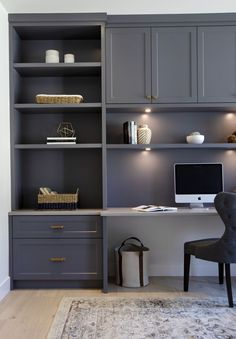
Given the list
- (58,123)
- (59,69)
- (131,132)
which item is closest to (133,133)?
(131,132)

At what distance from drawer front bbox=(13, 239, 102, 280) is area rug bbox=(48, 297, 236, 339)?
28cm

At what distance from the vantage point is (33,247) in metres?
3.08

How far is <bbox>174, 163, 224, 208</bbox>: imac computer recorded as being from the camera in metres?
3.29

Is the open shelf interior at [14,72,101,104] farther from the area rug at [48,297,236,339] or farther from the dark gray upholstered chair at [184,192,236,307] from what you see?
the area rug at [48,297,236,339]

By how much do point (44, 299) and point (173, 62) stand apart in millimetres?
2440

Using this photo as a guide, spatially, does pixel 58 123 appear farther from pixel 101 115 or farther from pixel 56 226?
pixel 56 226

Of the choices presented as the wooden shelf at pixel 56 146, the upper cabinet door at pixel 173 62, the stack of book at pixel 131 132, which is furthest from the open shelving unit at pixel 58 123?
the upper cabinet door at pixel 173 62

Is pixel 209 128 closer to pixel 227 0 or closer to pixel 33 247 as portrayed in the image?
pixel 227 0

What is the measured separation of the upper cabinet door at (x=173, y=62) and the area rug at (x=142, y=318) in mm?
1818

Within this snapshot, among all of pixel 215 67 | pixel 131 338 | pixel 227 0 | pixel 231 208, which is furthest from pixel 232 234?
pixel 227 0

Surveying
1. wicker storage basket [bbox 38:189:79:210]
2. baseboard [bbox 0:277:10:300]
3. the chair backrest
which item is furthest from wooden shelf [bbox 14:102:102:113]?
baseboard [bbox 0:277:10:300]

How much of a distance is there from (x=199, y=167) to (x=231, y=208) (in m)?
0.80

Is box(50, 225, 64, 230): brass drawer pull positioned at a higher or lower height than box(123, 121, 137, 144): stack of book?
lower

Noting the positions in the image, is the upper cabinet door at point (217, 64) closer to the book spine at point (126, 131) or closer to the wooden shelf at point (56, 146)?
the book spine at point (126, 131)
